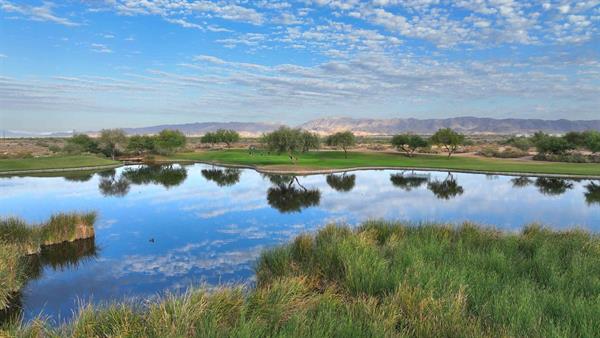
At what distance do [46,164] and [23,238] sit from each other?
4572cm

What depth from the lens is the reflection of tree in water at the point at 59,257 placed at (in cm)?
1364

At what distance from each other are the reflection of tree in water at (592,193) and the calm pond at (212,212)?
6.2 inches

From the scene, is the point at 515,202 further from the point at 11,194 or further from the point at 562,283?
the point at 11,194

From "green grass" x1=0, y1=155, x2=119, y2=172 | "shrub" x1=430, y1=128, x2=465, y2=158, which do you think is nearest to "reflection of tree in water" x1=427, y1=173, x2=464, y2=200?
"shrub" x1=430, y1=128, x2=465, y2=158

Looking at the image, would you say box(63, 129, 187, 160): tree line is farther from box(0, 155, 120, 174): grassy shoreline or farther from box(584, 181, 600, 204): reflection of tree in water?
box(584, 181, 600, 204): reflection of tree in water

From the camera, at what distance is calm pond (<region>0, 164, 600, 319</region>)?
43.7 ft

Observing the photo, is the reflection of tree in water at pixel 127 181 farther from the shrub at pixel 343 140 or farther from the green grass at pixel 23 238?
the shrub at pixel 343 140

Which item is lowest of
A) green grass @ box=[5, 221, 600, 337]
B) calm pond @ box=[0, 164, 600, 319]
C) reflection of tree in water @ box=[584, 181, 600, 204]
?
reflection of tree in water @ box=[584, 181, 600, 204]

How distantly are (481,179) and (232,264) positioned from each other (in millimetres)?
38088

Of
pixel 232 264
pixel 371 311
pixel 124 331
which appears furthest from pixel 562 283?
pixel 232 264

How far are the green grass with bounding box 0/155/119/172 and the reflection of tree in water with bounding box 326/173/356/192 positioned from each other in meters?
38.6

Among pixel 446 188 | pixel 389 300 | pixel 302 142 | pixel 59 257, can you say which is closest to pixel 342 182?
pixel 446 188

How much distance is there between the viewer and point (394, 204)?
28.1 meters

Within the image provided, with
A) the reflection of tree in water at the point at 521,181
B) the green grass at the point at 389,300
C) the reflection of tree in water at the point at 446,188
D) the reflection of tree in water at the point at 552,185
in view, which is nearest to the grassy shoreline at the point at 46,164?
the reflection of tree in water at the point at 446,188
